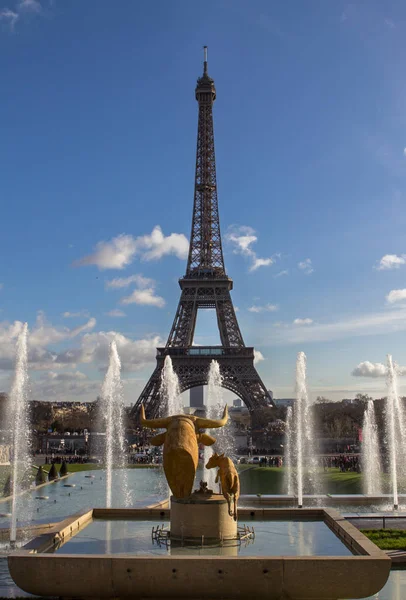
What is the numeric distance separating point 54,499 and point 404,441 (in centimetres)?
2639

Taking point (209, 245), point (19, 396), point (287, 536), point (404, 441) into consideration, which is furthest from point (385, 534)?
point (209, 245)

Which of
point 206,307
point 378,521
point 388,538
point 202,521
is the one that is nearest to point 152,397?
point 206,307

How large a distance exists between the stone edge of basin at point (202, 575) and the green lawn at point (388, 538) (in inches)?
154

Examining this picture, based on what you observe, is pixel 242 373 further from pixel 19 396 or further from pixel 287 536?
pixel 287 536

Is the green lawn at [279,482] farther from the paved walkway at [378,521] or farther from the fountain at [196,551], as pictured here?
the fountain at [196,551]

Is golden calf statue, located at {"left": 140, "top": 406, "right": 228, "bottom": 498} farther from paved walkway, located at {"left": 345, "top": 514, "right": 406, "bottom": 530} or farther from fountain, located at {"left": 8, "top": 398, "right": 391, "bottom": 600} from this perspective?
paved walkway, located at {"left": 345, "top": 514, "right": 406, "bottom": 530}

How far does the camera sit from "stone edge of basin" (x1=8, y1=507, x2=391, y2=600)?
1062 cm

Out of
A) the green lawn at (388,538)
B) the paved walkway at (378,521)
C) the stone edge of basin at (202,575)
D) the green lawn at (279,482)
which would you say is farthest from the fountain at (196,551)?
the green lawn at (279,482)

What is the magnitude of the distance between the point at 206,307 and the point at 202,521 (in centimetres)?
6191

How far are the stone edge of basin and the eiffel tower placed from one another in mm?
55179

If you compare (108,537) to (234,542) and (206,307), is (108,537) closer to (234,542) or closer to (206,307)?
(234,542)

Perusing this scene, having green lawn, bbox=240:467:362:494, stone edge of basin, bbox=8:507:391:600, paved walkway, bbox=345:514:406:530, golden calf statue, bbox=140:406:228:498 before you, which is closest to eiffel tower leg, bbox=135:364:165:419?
green lawn, bbox=240:467:362:494

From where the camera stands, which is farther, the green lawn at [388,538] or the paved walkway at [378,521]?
the paved walkway at [378,521]

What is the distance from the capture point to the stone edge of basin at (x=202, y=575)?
10.6 m
